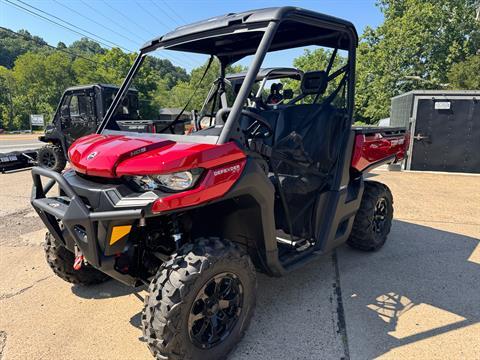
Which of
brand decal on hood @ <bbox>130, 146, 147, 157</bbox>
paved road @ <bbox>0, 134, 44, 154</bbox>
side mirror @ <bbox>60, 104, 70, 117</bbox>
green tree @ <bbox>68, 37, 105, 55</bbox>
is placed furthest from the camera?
green tree @ <bbox>68, 37, 105, 55</bbox>

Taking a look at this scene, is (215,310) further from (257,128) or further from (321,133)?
(321,133)

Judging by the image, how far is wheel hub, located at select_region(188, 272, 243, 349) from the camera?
215 centimetres

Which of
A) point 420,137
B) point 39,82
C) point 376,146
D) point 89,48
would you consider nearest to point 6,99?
point 39,82

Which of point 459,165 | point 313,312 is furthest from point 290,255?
point 459,165

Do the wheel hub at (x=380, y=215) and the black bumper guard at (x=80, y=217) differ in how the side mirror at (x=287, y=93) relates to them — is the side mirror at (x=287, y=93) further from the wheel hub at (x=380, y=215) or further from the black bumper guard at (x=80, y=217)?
the black bumper guard at (x=80, y=217)

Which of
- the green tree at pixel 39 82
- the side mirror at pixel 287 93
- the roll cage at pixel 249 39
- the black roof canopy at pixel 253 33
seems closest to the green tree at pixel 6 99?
the green tree at pixel 39 82

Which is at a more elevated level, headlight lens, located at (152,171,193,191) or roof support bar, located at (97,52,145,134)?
roof support bar, located at (97,52,145,134)

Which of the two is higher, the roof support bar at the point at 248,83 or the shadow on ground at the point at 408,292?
the roof support bar at the point at 248,83

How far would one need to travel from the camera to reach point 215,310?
2.24m

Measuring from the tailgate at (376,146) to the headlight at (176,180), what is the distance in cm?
196

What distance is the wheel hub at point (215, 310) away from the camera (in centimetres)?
215

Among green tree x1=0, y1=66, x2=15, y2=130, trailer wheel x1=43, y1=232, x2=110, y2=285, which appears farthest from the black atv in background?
green tree x1=0, y1=66, x2=15, y2=130

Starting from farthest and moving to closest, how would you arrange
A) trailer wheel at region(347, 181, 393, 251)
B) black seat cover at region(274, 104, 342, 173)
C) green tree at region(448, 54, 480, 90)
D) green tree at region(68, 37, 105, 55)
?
green tree at region(68, 37, 105, 55) → green tree at region(448, 54, 480, 90) → trailer wheel at region(347, 181, 393, 251) → black seat cover at region(274, 104, 342, 173)

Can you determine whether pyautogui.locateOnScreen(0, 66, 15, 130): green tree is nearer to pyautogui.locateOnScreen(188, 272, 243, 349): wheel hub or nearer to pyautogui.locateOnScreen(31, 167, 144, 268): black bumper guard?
pyautogui.locateOnScreen(31, 167, 144, 268): black bumper guard
